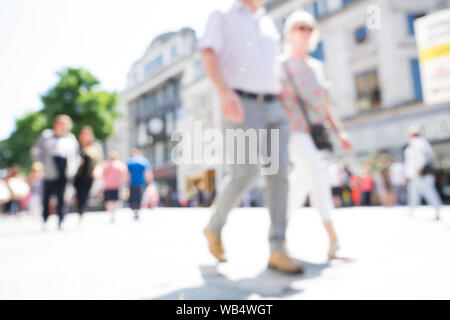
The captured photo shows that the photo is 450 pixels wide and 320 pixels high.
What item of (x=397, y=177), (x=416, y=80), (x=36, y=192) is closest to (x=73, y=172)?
(x=36, y=192)

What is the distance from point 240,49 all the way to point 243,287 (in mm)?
1360

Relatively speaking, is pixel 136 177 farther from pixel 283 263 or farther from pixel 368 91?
pixel 368 91

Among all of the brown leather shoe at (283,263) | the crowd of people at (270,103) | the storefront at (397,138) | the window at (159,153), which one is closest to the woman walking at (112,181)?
the crowd of people at (270,103)

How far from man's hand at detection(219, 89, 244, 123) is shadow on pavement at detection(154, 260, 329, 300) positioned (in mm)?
865

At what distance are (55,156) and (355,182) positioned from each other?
36.9 ft

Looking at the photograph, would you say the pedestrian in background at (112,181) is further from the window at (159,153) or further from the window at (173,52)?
the window at (159,153)

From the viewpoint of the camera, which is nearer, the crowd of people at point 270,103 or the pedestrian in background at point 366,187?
the crowd of people at point 270,103

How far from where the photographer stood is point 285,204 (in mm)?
2119

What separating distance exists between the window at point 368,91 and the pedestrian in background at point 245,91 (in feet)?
50.3

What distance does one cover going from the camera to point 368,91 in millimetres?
16219

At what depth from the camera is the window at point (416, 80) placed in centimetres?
1452

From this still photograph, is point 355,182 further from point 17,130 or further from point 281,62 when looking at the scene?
point 17,130

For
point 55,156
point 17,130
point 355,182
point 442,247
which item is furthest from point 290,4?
point 17,130

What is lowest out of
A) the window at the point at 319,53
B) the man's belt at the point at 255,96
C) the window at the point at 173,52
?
the man's belt at the point at 255,96
